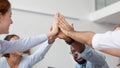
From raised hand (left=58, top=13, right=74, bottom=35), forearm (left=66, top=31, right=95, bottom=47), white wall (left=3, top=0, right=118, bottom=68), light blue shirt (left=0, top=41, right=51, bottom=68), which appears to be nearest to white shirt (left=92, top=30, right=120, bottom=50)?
forearm (left=66, top=31, right=95, bottom=47)

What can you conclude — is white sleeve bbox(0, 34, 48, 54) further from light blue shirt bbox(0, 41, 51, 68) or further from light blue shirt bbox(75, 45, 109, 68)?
light blue shirt bbox(0, 41, 51, 68)

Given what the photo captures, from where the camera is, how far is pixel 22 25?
4156 millimetres

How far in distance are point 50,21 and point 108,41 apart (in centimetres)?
295

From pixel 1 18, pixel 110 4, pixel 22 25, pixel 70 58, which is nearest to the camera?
pixel 1 18

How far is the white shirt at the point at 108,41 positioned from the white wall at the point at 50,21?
2573 mm

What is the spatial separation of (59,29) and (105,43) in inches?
35.4

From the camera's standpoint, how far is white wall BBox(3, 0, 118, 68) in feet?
13.6

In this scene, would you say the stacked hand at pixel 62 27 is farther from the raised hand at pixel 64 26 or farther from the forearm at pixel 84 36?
the forearm at pixel 84 36

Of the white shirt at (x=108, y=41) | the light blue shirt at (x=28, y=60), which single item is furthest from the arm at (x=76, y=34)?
the light blue shirt at (x=28, y=60)

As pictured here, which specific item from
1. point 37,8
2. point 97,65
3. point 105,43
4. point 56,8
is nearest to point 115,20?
point 56,8

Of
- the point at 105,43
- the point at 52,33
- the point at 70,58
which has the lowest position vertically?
the point at 70,58

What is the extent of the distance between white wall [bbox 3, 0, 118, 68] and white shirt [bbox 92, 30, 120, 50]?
2.57 metres

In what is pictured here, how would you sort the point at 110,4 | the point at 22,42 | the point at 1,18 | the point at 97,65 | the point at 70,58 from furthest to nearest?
the point at 110,4, the point at 70,58, the point at 97,65, the point at 22,42, the point at 1,18

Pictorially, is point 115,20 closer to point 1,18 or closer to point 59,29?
point 59,29
